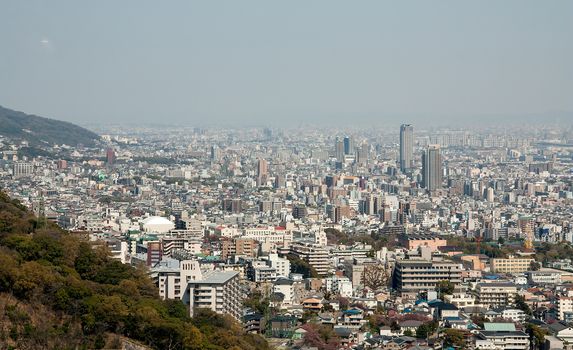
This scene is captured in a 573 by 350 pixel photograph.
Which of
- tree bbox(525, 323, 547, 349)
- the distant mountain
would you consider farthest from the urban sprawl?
the distant mountain

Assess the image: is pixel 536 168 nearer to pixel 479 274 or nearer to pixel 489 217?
pixel 489 217

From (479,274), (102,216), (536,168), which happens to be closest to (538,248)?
(479,274)

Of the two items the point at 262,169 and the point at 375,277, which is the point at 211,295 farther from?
the point at 262,169

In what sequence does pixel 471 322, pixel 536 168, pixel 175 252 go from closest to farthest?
1. pixel 471 322
2. pixel 175 252
3. pixel 536 168

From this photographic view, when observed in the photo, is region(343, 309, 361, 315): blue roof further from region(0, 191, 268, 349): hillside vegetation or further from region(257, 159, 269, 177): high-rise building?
Result: region(257, 159, 269, 177): high-rise building

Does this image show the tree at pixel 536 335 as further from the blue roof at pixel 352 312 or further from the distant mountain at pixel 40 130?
the distant mountain at pixel 40 130

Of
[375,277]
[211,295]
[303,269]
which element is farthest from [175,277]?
[303,269]

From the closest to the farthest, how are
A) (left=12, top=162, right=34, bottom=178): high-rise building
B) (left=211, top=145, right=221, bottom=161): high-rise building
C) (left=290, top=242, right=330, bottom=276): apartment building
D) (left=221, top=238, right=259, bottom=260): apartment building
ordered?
(left=290, top=242, right=330, bottom=276): apartment building, (left=221, top=238, right=259, bottom=260): apartment building, (left=12, top=162, right=34, bottom=178): high-rise building, (left=211, top=145, right=221, bottom=161): high-rise building

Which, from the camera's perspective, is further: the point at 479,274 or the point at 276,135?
the point at 276,135
